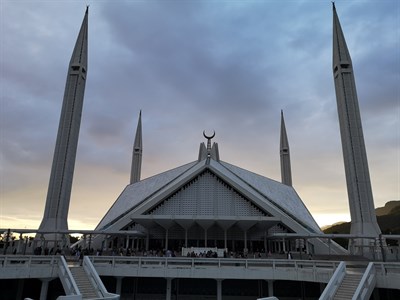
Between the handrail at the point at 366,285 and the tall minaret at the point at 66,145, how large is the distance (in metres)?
30.5

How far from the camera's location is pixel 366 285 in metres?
15.2

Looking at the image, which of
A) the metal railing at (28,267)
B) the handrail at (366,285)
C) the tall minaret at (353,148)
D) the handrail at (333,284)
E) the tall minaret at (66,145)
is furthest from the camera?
the tall minaret at (66,145)

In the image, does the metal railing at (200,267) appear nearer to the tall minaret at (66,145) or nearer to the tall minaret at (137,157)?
the tall minaret at (66,145)

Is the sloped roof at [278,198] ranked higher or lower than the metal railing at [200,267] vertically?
higher

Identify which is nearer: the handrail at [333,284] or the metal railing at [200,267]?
the handrail at [333,284]

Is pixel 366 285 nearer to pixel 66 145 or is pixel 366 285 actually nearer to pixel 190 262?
pixel 190 262

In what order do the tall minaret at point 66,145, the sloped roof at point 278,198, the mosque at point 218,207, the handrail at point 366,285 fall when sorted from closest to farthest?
the handrail at point 366,285 < the mosque at point 218,207 < the tall minaret at point 66,145 < the sloped roof at point 278,198

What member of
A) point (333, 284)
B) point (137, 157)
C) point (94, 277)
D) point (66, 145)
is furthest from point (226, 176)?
point (137, 157)

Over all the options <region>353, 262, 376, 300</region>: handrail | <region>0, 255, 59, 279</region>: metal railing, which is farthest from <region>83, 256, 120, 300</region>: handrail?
<region>353, 262, 376, 300</region>: handrail

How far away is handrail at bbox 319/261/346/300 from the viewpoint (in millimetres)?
14789

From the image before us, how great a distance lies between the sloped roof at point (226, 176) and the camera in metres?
38.8

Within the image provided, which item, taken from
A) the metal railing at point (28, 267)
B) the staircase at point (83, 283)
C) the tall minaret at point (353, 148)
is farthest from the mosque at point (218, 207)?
the metal railing at point (28, 267)

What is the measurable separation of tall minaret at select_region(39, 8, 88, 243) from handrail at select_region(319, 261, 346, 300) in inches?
1153

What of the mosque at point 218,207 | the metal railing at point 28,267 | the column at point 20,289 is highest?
the mosque at point 218,207
